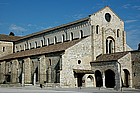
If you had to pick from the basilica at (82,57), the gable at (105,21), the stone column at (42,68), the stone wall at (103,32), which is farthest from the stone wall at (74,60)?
the stone column at (42,68)

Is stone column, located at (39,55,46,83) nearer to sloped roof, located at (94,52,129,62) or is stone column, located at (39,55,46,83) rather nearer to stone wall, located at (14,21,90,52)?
stone wall, located at (14,21,90,52)

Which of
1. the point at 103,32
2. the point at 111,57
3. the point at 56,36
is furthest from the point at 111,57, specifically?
the point at 56,36

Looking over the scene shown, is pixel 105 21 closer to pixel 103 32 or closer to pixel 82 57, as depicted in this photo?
pixel 103 32

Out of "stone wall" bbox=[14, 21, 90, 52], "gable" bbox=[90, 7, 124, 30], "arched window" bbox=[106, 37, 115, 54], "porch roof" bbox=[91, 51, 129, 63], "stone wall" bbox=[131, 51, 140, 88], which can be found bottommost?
"stone wall" bbox=[131, 51, 140, 88]

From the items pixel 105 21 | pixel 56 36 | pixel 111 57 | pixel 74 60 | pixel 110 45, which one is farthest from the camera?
pixel 56 36

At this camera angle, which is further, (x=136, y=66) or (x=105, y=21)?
(x=105, y=21)

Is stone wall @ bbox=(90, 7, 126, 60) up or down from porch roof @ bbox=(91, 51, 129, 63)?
up

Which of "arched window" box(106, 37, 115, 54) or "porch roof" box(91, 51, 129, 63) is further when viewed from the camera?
"arched window" box(106, 37, 115, 54)

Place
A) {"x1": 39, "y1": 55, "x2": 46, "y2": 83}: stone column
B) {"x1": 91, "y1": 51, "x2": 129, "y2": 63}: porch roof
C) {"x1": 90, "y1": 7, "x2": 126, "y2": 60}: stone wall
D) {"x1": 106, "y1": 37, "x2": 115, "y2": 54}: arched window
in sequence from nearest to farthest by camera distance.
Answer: {"x1": 91, "y1": 51, "x2": 129, "y2": 63}: porch roof
{"x1": 39, "y1": 55, "x2": 46, "y2": 83}: stone column
{"x1": 90, "y1": 7, "x2": 126, "y2": 60}: stone wall
{"x1": 106, "y1": 37, "x2": 115, "y2": 54}: arched window

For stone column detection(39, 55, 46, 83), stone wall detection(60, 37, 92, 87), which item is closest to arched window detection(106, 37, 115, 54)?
stone wall detection(60, 37, 92, 87)

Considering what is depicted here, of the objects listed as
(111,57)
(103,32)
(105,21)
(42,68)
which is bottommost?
(42,68)

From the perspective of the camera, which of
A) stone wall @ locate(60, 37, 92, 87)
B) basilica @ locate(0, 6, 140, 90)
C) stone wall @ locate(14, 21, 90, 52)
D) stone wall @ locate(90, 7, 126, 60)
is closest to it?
basilica @ locate(0, 6, 140, 90)

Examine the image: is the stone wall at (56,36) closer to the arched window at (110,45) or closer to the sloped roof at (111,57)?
the arched window at (110,45)
